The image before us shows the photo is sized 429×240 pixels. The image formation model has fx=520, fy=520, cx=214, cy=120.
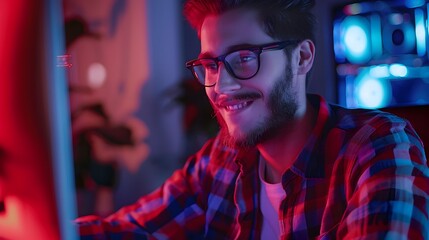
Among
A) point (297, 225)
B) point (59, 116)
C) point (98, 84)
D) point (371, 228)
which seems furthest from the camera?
point (98, 84)

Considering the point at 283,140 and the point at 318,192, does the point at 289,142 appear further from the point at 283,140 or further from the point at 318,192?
the point at 318,192

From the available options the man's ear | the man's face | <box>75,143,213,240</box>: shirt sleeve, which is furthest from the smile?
<box>75,143,213,240</box>: shirt sleeve

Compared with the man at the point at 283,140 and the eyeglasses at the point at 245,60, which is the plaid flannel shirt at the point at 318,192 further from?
the eyeglasses at the point at 245,60

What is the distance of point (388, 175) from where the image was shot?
70cm

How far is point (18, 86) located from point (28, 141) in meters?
0.05

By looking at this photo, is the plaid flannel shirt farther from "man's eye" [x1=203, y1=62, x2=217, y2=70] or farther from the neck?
"man's eye" [x1=203, y1=62, x2=217, y2=70]

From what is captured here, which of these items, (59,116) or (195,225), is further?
(195,225)

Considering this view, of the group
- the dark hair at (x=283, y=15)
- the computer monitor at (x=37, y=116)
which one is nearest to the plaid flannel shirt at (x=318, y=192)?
the dark hair at (x=283, y=15)

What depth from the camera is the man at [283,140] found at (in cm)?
74

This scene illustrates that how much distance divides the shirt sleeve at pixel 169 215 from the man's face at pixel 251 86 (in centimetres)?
23

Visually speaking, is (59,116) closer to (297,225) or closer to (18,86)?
(18,86)

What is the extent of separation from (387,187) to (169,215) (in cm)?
52

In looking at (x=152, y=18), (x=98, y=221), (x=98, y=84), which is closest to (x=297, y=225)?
(x=98, y=221)

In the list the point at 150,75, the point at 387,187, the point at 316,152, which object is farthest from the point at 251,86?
the point at 150,75
